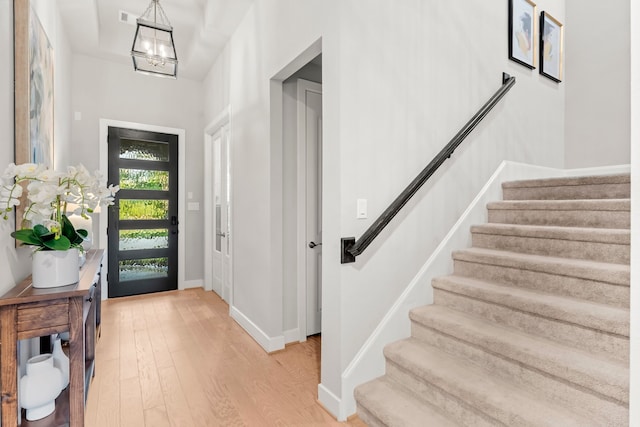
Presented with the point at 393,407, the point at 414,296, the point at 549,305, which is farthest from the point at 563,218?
the point at 393,407

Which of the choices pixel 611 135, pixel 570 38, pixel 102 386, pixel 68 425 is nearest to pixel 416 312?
pixel 68 425

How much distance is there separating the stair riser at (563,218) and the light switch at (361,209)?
1.39 m

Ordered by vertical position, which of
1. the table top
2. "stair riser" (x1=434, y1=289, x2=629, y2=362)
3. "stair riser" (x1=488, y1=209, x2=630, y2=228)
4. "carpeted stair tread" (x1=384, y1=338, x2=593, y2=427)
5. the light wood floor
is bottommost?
the light wood floor

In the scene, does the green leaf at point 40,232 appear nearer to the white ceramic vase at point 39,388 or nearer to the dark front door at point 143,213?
the white ceramic vase at point 39,388

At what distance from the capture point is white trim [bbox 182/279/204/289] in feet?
15.4

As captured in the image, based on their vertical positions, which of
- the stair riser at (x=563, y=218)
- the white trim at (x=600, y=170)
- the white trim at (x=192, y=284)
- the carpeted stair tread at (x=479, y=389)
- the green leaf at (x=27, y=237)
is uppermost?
the white trim at (x=600, y=170)

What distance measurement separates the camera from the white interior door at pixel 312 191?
298 cm

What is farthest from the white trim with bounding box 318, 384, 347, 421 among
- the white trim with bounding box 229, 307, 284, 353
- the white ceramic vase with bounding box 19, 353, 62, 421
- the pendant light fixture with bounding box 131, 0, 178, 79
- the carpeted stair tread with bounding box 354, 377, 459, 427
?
the pendant light fixture with bounding box 131, 0, 178, 79

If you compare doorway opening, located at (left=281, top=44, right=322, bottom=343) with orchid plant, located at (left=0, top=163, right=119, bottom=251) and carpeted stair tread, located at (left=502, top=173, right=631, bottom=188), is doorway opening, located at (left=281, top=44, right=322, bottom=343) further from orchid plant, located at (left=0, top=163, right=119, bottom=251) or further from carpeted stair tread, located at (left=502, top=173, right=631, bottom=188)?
carpeted stair tread, located at (left=502, top=173, right=631, bottom=188)

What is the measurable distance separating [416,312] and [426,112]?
4.52 feet

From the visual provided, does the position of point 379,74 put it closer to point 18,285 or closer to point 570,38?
point 18,285

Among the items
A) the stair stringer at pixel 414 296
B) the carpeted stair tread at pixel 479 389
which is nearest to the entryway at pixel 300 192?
the stair stringer at pixel 414 296

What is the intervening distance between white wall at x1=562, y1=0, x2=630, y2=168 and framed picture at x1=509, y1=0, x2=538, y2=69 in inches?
30.2

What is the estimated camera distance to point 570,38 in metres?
3.68
